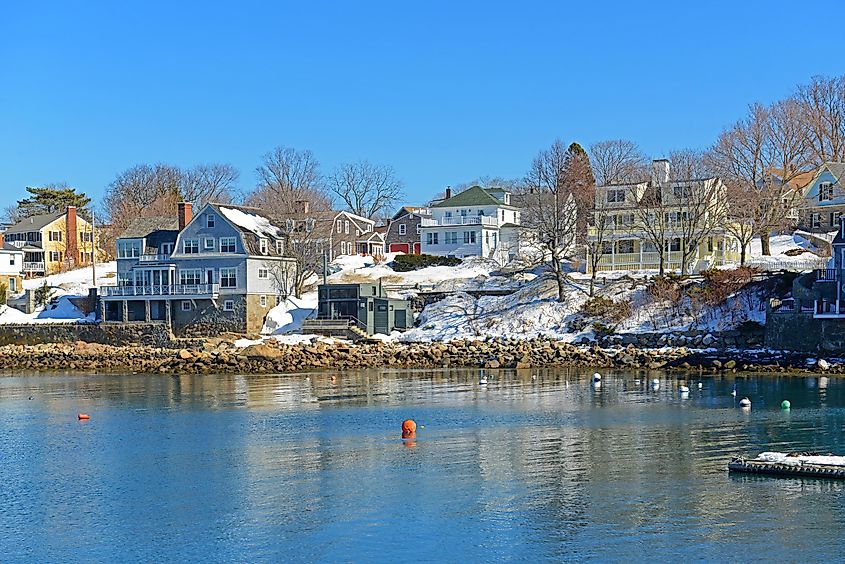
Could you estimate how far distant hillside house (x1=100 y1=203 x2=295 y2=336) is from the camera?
68000 millimetres

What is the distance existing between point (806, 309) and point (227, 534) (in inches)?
1530

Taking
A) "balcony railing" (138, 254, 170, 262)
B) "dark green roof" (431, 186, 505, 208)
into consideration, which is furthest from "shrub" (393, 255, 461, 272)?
"balcony railing" (138, 254, 170, 262)

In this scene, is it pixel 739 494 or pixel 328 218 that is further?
pixel 328 218

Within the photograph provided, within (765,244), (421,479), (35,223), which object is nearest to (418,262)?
(765,244)

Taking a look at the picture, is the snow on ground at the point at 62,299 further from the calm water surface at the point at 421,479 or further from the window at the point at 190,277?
the calm water surface at the point at 421,479

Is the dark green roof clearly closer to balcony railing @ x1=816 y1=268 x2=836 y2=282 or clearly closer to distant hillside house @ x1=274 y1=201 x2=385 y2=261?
distant hillside house @ x1=274 y1=201 x2=385 y2=261

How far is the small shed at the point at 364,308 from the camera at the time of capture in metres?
64.1

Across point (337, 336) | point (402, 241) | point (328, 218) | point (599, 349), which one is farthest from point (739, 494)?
point (402, 241)

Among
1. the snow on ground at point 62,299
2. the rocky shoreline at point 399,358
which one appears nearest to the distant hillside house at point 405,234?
the snow on ground at point 62,299

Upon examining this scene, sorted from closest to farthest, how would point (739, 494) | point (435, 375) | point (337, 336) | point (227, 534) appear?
point (227, 534) < point (739, 494) < point (435, 375) < point (337, 336)

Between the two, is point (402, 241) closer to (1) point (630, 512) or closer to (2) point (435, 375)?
(2) point (435, 375)

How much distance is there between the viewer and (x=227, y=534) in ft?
69.4

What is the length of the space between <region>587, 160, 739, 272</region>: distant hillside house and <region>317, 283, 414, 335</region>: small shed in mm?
14625

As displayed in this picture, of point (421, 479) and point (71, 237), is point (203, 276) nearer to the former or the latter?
point (71, 237)
